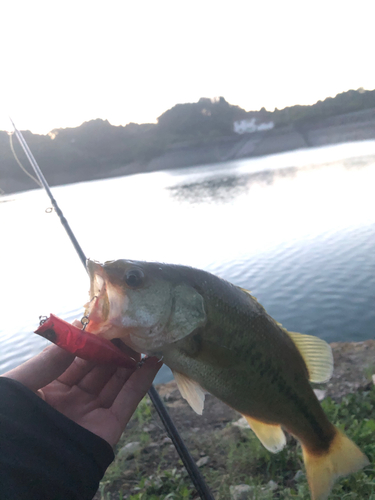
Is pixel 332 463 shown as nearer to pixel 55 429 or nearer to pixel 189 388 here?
pixel 189 388

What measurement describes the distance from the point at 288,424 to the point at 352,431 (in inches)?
77.2

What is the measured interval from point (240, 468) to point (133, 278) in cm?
311

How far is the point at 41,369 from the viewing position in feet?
7.20

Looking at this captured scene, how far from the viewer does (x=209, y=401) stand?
5.73 meters

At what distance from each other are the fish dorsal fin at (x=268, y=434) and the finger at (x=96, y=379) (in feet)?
3.78

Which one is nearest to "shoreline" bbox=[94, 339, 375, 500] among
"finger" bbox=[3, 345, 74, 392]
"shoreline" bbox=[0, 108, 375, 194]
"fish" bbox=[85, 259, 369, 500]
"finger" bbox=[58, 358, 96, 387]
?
"fish" bbox=[85, 259, 369, 500]

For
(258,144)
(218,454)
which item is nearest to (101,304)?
(218,454)

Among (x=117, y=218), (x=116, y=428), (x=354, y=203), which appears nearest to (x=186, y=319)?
(x=116, y=428)

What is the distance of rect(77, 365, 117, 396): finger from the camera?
8.99ft

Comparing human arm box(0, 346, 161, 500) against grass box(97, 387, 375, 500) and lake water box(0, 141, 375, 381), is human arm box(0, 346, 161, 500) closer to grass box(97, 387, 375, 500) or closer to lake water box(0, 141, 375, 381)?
lake water box(0, 141, 375, 381)

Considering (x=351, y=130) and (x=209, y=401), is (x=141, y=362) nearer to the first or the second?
(x=209, y=401)

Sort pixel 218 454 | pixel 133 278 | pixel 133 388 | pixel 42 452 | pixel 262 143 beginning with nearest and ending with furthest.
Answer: pixel 42 452
pixel 133 278
pixel 133 388
pixel 218 454
pixel 262 143

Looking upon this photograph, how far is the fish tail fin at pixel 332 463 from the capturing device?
259 cm

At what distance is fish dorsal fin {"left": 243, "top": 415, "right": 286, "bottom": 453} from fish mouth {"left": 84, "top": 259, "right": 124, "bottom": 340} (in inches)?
51.4
